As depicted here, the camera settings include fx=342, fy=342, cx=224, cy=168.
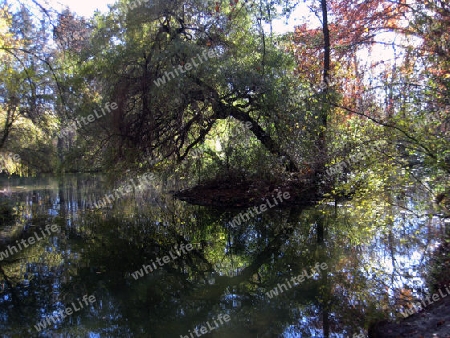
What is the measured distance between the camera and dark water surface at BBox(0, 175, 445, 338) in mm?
4746

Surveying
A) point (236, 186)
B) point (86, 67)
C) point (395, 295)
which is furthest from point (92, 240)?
point (395, 295)

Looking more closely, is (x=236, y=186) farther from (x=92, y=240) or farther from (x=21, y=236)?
(x=21, y=236)

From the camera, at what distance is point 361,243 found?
7648 millimetres

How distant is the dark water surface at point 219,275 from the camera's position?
15.6ft

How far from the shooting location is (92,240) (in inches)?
382

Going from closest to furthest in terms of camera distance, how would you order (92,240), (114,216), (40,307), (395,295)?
(395,295), (40,307), (92,240), (114,216)

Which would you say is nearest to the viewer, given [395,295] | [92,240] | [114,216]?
[395,295]

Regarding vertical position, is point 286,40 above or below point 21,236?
above

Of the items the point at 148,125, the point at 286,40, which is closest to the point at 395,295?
the point at 148,125

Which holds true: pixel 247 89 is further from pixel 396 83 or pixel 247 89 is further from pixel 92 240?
pixel 92 240

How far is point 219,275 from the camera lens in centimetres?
668

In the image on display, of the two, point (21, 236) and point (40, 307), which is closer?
point (40, 307)

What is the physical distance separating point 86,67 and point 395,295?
968 cm

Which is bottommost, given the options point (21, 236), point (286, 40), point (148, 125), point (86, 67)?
point (21, 236)
